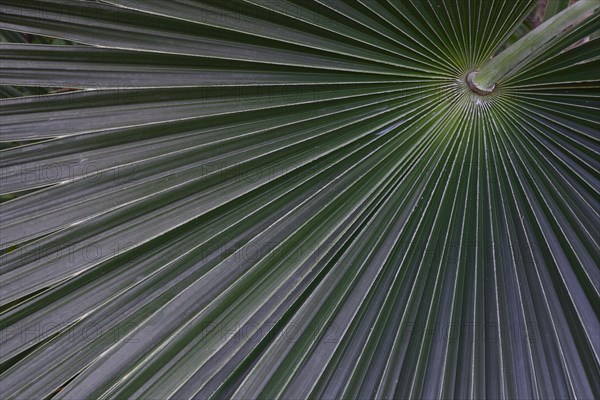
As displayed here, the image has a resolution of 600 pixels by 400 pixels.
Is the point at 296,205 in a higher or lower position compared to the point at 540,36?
lower

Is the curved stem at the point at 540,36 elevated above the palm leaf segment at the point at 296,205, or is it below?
above

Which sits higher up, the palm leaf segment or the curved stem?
the curved stem

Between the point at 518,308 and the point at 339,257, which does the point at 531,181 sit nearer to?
the point at 518,308

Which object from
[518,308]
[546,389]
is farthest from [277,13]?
[546,389]
